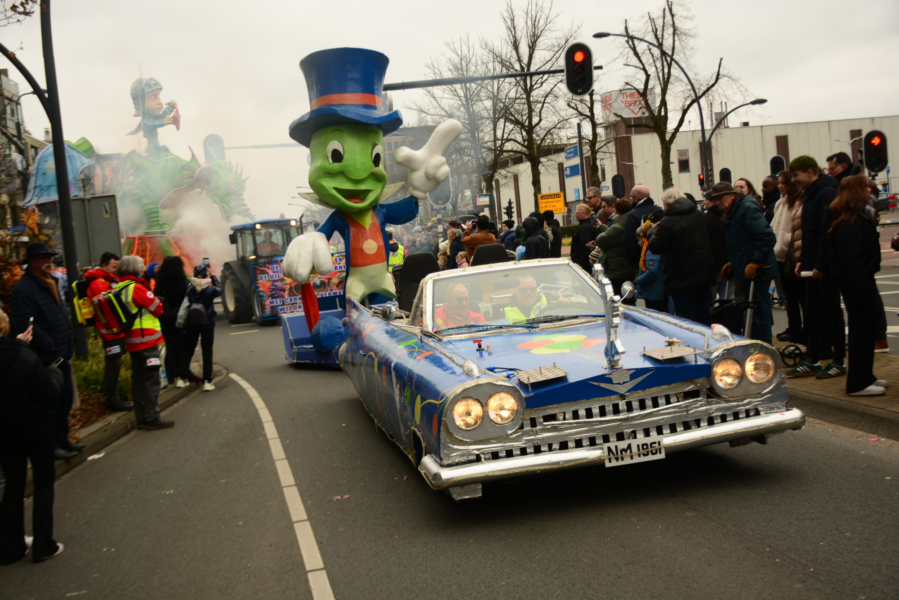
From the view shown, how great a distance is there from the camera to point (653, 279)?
8.48 meters

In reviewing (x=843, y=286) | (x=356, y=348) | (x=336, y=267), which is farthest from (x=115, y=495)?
(x=336, y=267)

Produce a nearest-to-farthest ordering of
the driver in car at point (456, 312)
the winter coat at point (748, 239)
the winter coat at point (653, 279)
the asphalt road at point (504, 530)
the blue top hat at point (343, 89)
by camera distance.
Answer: the asphalt road at point (504, 530)
the driver in car at point (456, 312)
the winter coat at point (748, 239)
the winter coat at point (653, 279)
the blue top hat at point (343, 89)

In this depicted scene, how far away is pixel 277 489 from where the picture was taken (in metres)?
5.43

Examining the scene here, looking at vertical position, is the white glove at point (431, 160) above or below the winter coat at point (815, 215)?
above

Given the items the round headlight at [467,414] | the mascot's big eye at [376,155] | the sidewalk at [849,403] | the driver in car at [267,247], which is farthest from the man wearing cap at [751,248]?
the driver in car at [267,247]

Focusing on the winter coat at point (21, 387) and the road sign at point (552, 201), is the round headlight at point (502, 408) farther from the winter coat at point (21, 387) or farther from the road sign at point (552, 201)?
the road sign at point (552, 201)

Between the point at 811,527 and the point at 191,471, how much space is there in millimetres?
4539

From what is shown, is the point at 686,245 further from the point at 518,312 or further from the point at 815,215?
the point at 518,312

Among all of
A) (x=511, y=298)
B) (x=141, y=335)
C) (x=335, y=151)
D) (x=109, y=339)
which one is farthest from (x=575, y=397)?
(x=335, y=151)

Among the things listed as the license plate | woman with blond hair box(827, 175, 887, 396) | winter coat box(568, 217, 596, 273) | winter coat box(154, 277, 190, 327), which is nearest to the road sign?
winter coat box(568, 217, 596, 273)

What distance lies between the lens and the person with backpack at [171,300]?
991 cm

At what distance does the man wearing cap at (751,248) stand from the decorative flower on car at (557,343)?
275 centimetres

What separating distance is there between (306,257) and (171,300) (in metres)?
1.79

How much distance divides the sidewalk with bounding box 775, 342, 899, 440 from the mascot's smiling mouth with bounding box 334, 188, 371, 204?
5969 millimetres
